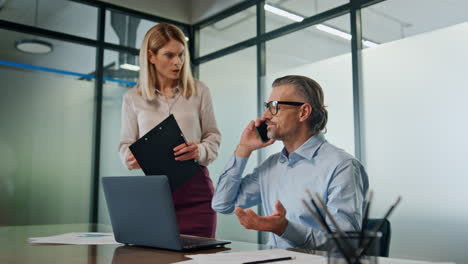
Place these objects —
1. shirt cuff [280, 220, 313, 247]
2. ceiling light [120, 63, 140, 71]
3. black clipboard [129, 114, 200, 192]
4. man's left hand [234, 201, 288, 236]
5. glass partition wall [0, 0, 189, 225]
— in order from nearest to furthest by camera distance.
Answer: man's left hand [234, 201, 288, 236], shirt cuff [280, 220, 313, 247], black clipboard [129, 114, 200, 192], glass partition wall [0, 0, 189, 225], ceiling light [120, 63, 140, 71]

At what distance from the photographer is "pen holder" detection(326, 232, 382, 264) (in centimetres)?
65

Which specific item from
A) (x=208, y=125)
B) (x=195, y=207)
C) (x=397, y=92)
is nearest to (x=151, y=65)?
(x=208, y=125)

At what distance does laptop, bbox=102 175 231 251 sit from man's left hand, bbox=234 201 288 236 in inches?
6.5

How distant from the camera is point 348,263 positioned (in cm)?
65

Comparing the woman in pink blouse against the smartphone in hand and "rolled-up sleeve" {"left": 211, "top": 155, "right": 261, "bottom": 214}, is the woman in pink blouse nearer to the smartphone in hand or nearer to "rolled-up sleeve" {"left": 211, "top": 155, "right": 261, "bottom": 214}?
"rolled-up sleeve" {"left": 211, "top": 155, "right": 261, "bottom": 214}

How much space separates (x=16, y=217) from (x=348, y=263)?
13.9 ft

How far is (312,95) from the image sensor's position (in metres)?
1.82

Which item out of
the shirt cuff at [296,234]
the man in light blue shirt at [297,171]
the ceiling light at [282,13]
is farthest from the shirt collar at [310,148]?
the ceiling light at [282,13]

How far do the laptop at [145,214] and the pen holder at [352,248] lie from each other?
0.66 metres

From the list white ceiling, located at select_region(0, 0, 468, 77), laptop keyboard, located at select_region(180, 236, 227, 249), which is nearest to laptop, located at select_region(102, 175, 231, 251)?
laptop keyboard, located at select_region(180, 236, 227, 249)

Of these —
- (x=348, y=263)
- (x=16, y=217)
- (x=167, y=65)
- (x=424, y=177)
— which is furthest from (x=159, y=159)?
(x=16, y=217)

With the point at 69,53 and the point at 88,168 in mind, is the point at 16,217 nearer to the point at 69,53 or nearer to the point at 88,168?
the point at 88,168

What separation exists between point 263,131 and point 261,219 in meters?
0.66

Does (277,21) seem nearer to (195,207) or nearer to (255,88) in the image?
(255,88)
